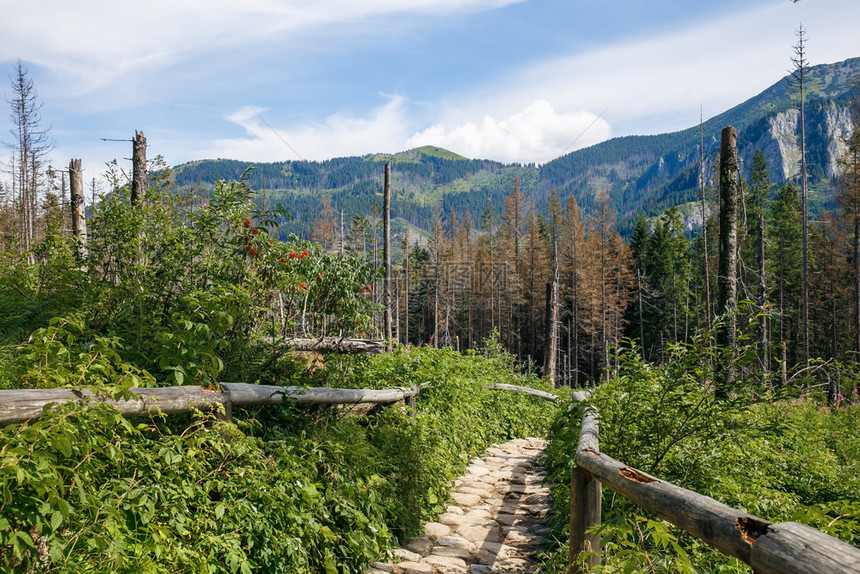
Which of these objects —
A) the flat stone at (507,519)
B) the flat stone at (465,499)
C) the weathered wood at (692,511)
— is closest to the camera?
the weathered wood at (692,511)

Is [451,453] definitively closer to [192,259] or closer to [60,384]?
[192,259]

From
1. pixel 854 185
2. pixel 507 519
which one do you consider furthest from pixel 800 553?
pixel 854 185

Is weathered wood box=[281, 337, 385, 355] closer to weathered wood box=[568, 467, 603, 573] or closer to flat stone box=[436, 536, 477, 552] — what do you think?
flat stone box=[436, 536, 477, 552]

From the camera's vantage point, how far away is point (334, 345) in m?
6.52

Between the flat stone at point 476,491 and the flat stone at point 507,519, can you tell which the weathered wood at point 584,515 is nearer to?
the flat stone at point 507,519

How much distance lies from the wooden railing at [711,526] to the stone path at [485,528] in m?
1.07

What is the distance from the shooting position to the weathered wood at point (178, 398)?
2273 millimetres

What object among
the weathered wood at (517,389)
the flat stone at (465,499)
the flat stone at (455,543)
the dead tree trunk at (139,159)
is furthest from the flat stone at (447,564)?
the dead tree trunk at (139,159)

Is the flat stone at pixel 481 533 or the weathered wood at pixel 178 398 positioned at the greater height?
the weathered wood at pixel 178 398

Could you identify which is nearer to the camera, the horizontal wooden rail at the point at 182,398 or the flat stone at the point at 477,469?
the horizontal wooden rail at the point at 182,398

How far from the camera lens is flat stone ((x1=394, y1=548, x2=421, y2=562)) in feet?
13.5

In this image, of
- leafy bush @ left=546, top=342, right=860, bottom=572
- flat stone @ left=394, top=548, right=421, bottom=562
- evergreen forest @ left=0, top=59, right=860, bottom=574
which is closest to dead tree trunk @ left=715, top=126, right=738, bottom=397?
evergreen forest @ left=0, top=59, right=860, bottom=574

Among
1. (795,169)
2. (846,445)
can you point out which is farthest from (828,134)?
(846,445)

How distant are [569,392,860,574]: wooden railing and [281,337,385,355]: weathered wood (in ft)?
12.1
